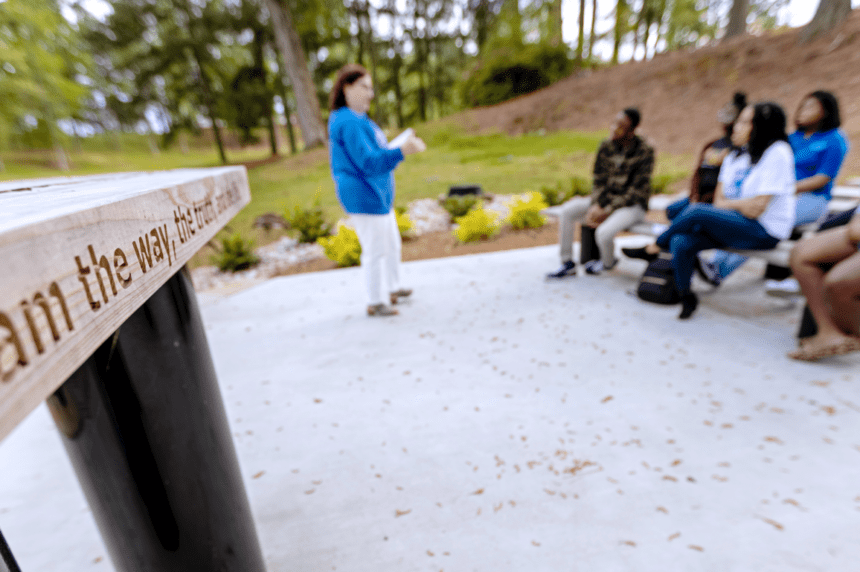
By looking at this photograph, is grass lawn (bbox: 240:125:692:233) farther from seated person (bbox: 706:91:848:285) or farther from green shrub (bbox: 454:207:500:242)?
seated person (bbox: 706:91:848:285)

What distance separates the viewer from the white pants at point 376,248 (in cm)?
339

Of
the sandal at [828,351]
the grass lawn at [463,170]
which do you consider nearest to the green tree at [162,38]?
the grass lawn at [463,170]

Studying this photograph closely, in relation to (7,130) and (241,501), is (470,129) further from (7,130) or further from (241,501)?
(7,130)

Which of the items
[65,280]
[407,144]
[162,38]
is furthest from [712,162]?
[162,38]

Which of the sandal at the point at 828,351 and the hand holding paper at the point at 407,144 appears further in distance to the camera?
the hand holding paper at the point at 407,144

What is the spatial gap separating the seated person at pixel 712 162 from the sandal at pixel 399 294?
2.65 meters

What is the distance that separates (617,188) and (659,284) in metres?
1.03

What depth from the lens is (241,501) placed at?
123cm

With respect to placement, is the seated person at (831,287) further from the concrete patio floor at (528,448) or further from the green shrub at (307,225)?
the green shrub at (307,225)

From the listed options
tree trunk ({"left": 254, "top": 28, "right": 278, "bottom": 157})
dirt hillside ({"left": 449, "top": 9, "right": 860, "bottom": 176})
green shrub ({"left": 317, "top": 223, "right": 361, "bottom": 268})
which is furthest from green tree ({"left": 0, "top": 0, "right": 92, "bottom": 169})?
green shrub ({"left": 317, "top": 223, "right": 361, "bottom": 268})

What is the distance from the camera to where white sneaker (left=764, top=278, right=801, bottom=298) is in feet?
11.6

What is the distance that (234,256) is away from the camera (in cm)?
600

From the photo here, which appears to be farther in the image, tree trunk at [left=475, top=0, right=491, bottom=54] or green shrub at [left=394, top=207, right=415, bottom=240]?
tree trunk at [left=475, top=0, right=491, bottom=54]

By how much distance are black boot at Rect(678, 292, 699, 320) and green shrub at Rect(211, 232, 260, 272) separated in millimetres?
5402
